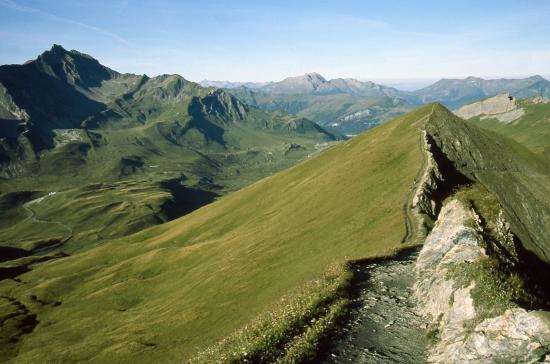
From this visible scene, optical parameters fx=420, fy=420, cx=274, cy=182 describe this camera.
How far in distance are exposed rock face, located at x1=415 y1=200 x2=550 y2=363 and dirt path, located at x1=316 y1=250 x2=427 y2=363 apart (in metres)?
1.10

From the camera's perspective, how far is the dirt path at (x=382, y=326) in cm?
2581

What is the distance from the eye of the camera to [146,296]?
110000mm

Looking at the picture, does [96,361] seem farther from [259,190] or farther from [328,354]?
[259,190]

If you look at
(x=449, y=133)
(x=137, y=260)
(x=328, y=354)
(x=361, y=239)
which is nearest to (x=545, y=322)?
(x=328, y=354)

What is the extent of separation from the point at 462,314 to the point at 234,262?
2594 inches

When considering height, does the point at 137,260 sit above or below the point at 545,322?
below

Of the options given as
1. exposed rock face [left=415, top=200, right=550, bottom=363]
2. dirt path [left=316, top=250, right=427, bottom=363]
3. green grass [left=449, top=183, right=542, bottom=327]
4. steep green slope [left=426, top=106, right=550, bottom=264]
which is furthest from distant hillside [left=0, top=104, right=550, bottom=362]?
exposed rock face [left=415, top=200, right=550, bottom=363]

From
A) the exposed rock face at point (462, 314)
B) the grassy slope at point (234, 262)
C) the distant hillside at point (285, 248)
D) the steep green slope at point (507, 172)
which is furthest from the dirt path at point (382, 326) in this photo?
the steep green slope at point (507, 172)

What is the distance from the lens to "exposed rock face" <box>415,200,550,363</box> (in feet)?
73.4

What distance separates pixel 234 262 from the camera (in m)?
88.9

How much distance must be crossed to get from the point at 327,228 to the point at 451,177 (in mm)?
24106

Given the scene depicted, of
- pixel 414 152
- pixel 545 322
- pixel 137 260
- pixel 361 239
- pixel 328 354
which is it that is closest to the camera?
pixel 545 322

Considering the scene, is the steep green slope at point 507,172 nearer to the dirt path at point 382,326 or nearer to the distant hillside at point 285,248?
the distant hillside at point 285,248

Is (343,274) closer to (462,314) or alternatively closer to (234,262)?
(462,314)
